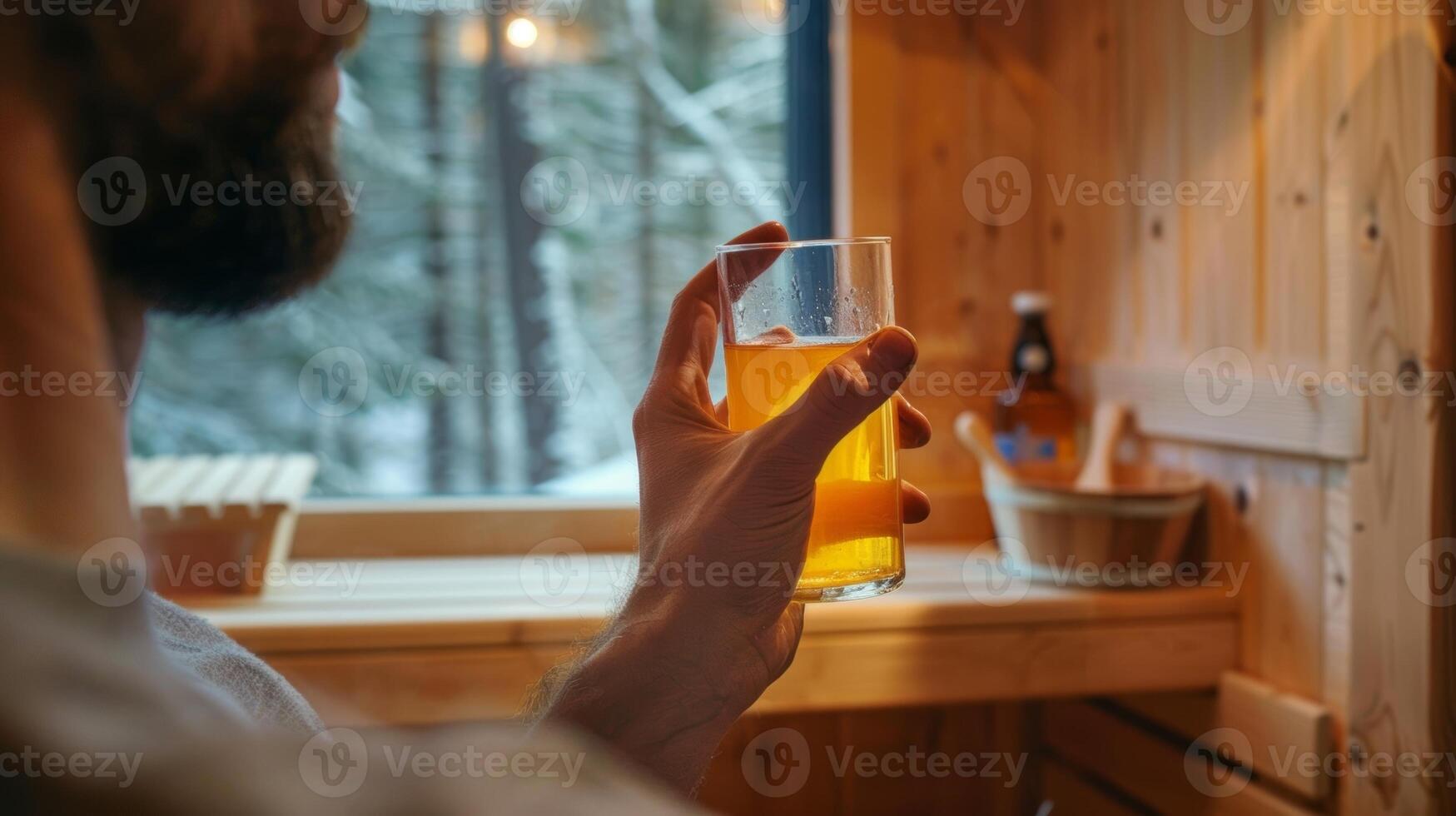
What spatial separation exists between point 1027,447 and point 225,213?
154cm

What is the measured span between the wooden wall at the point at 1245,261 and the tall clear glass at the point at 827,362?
83 cm

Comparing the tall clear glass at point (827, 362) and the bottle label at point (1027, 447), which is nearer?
the tall clear glass at point (827, 362)

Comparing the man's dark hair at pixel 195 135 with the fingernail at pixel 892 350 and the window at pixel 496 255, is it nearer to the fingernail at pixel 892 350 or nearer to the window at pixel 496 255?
the fingernail at pixel 892 350

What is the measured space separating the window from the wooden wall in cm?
43

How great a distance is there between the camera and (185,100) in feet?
2.05

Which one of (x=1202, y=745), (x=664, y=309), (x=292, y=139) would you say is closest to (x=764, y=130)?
(x=664, y=309)

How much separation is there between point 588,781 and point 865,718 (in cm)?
191

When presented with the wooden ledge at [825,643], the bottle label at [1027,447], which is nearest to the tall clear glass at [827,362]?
the wooden ledge at [825,643]

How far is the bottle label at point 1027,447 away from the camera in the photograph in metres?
2.00

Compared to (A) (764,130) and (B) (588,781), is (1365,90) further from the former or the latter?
(B) (588,781)
